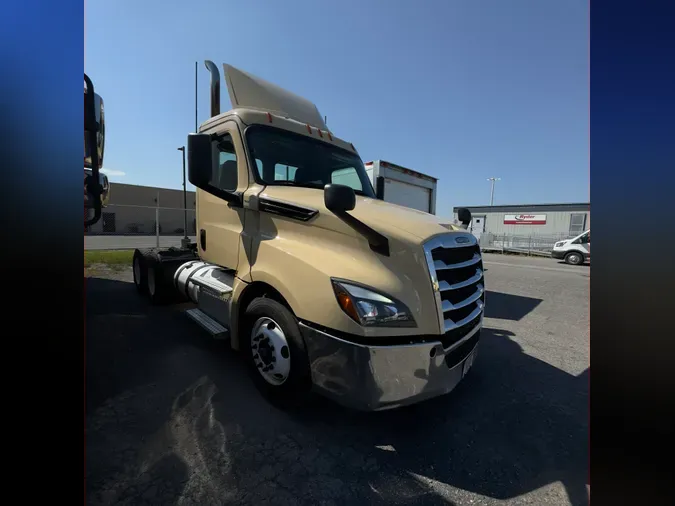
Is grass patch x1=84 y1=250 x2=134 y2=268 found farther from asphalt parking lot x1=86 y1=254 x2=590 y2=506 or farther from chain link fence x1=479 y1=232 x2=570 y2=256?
chain link fence x1=479 y1=232 x2=570 y2=256

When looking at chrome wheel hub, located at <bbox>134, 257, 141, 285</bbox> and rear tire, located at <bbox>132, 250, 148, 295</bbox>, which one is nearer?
rear tire, located at <bbox>132, 250, 148, 295</bbox>

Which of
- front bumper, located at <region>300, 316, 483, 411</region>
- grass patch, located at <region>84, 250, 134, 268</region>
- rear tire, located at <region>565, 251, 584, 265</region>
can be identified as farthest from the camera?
rear tire, located at <region>565, 251, 584, 265</region>

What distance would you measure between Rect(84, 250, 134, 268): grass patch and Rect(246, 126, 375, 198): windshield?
870 cm

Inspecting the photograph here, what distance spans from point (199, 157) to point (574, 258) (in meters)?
20.4

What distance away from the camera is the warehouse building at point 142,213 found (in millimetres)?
15688

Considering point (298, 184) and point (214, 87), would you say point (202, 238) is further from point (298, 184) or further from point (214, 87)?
point (214, 87)

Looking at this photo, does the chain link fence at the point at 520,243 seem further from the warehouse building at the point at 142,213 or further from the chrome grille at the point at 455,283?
the chrome grille at the point at 455,283

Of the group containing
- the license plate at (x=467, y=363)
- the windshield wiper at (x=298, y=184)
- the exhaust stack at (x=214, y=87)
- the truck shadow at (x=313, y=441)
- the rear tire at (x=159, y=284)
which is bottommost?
the truck shadow at (x=313, y=441)

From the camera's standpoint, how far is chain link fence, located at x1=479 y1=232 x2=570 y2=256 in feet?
80.4

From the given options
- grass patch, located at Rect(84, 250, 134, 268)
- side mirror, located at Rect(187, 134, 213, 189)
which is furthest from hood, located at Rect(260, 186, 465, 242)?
grass patch, located at Rect(84, 250, 134, 268)

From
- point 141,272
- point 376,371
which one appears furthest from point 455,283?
point 141,272

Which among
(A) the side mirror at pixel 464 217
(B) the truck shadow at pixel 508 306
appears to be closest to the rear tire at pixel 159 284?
(A) the side mirror at pixel 464 217
